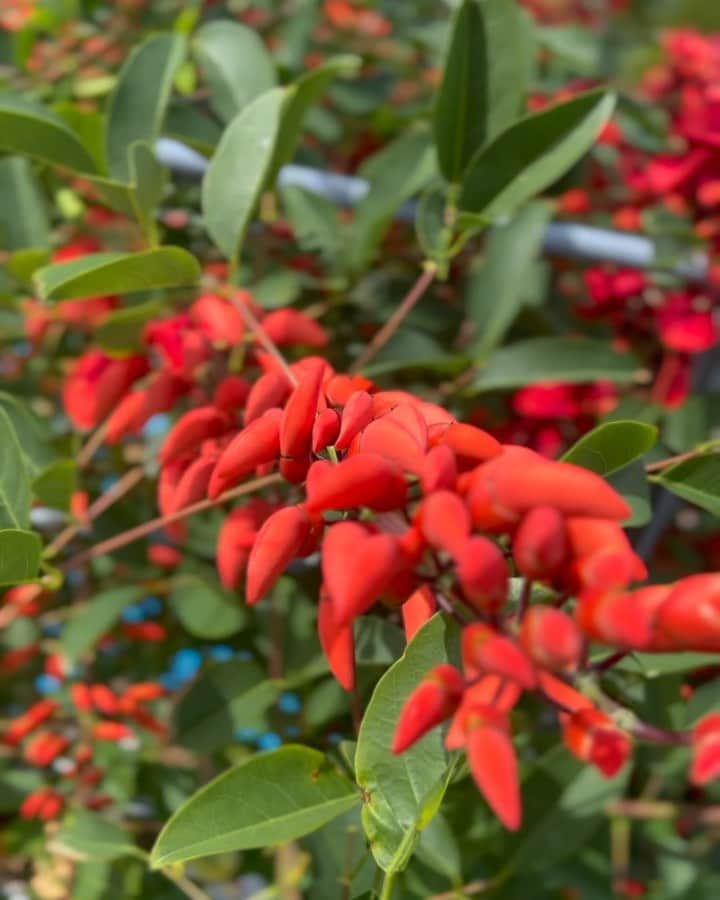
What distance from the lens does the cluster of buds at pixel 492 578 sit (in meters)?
0.35

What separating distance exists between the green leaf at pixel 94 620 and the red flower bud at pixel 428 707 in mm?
615

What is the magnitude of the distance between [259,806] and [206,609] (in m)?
0.39

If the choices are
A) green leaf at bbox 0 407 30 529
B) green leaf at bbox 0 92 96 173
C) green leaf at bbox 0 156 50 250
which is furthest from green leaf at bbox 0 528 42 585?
green leaf at bbox 0 156 50 250

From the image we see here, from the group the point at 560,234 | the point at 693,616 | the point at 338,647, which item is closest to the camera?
the point at 693,616

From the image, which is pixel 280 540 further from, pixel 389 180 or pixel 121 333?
pixel 389 180

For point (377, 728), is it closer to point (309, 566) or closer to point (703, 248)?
point (309, 566)

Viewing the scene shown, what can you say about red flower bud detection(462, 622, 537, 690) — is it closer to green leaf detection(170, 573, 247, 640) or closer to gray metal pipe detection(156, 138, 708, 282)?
green leaf detection(170, 573, 247, 640)

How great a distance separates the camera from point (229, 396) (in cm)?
64

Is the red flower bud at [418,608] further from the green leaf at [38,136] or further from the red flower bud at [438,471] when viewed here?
the green leaf at [38,136]

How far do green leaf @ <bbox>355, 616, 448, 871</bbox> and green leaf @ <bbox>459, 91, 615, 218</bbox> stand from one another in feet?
1.34

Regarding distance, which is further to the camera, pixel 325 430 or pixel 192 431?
pixel 192 431

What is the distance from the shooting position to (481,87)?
792 mm

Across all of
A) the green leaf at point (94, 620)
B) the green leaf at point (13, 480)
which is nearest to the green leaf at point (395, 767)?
the green leaf at point (13, 480)

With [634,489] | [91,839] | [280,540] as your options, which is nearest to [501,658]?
[280,540]
